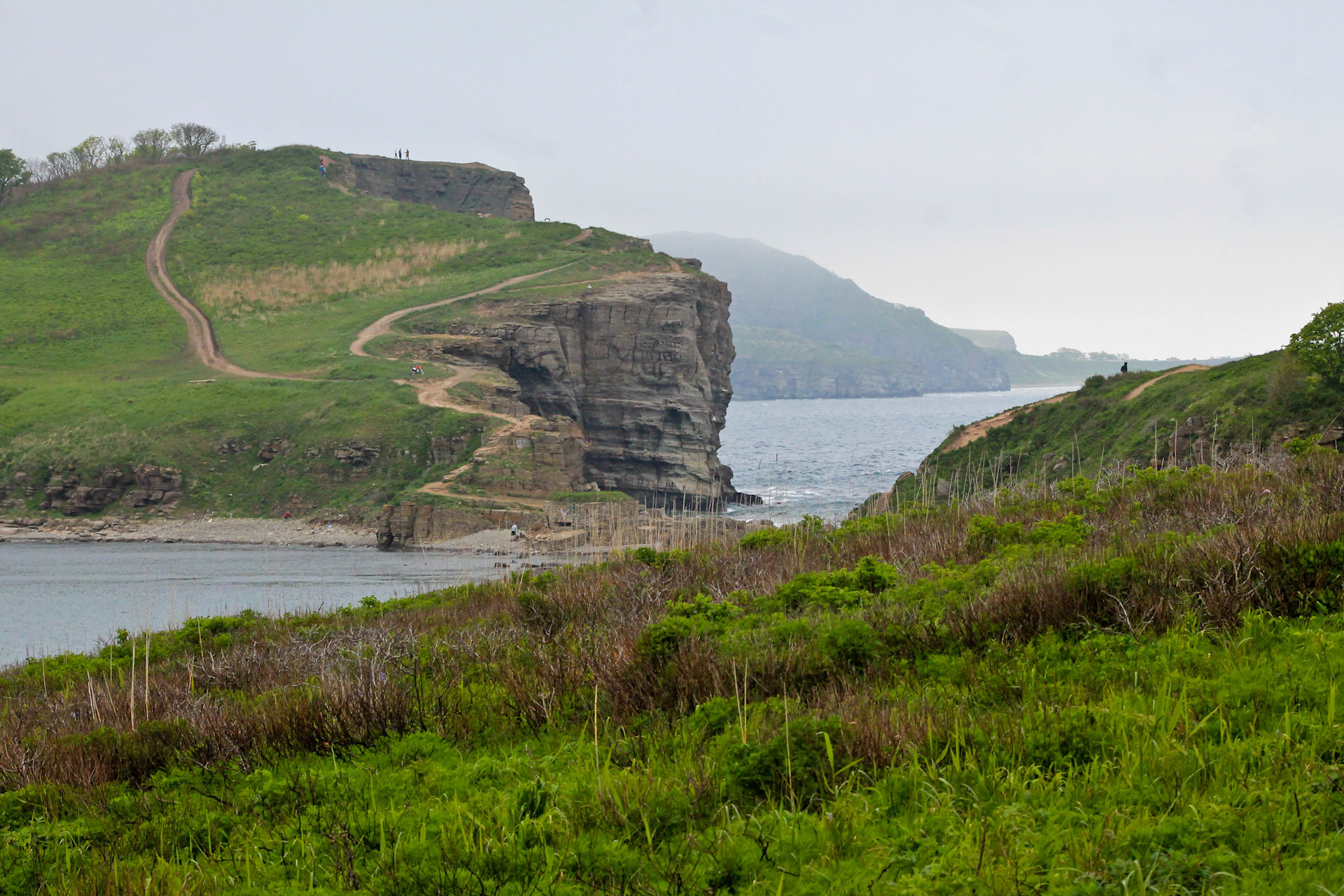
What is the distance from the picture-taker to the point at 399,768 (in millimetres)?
5691

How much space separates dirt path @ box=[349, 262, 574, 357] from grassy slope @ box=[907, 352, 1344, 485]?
4934cm

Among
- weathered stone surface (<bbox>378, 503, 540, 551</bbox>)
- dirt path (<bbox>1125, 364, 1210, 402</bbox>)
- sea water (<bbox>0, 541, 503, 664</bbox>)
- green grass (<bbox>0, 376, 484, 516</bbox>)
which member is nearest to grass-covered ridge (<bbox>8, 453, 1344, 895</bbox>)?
sea water (<bbox>0, 541, 503, 664</bbox>)

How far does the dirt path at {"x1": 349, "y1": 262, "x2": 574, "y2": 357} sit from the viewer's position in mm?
77688

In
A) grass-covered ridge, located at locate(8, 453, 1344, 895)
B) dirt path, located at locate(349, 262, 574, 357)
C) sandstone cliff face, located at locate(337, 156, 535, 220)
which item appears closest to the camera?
grass-covered ridge, located at locate(8, 453, 1344, 895)

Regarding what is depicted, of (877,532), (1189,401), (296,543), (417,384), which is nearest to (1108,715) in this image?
(877,532)

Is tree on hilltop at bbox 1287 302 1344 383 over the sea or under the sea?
over

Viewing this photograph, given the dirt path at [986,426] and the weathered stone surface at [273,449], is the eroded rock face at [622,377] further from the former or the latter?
the dirt path at [986,426]

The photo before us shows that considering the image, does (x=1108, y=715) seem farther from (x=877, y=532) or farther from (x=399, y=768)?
(x=877, y=532)

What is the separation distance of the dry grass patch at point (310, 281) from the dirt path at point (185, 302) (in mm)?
2503

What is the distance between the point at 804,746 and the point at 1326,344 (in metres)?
29.7

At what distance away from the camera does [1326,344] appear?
89.7 ft

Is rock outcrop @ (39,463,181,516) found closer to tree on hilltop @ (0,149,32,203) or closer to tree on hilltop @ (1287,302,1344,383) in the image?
tree on hilltop @ (1287,302,1344,383)

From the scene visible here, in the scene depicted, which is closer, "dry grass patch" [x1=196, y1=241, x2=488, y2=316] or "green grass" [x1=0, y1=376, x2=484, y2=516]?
"green grass" [x1=0, y1=376, x2=484, y2=516]

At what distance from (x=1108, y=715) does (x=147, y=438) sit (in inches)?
2763
